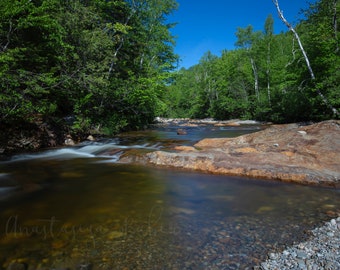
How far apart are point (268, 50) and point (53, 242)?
35833mm

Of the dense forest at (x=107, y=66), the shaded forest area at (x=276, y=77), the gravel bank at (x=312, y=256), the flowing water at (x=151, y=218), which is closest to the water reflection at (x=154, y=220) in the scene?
the flowing water at (x=151, y=218)

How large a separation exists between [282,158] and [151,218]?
4942 millimetres

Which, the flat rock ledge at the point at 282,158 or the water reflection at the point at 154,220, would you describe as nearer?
the water reflection at the point at 154,220

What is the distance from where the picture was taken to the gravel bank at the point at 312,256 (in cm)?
267

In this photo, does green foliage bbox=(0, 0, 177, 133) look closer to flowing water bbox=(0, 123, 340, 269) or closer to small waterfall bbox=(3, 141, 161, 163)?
small waterfall bbox=(3, 141, 161, 163)

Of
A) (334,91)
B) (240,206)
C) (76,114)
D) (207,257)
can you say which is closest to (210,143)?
(240,206)

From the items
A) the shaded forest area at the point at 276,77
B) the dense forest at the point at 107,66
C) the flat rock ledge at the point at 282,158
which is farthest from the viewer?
the shaded forest area at the point at 276,77

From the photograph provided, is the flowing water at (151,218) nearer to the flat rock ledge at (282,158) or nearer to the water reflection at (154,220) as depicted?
the water reflection at (154,220)

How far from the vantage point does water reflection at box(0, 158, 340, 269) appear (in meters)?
3.01

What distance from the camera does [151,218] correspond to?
13.7 ft

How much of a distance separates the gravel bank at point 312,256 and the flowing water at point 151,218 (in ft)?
0.60

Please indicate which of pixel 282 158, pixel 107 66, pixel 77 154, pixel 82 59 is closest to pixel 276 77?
pixel 107 66

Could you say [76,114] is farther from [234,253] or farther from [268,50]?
[268,50]

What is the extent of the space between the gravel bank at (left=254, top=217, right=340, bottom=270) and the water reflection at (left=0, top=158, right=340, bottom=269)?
7.6 inches
